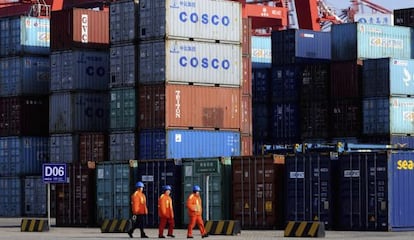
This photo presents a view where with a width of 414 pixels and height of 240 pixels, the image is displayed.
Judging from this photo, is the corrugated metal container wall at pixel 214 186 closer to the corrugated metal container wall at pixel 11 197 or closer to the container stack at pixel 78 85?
the container stack at pixel 78 85

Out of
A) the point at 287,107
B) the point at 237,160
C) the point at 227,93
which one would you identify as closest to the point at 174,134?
the point at 227,93

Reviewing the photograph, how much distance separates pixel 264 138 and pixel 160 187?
60.7 feet

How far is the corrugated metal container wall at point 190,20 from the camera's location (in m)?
56.7

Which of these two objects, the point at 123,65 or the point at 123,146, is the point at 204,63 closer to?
the point at 123,65

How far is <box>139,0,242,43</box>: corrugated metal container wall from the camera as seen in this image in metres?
56.7

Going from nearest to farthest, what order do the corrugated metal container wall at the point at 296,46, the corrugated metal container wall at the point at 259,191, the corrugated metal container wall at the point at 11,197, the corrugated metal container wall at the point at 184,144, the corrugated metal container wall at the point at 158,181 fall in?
the corrugated metal container wall at the point at 259,191 < the corrugated metal container wall at the point at 158,181 < the corrugated metal container wall at the point at 184,144 < the corrugated metal container wall at the point at 11,197 < the corrugated metal container wall at the point at 296,46

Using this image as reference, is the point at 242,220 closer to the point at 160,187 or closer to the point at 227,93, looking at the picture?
the point at 160,187

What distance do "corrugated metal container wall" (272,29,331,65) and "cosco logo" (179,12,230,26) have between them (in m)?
9.54

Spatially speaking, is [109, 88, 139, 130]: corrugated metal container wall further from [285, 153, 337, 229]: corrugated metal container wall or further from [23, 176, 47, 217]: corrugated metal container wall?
[285, 153, 337, 229]: corrugated metal container wall

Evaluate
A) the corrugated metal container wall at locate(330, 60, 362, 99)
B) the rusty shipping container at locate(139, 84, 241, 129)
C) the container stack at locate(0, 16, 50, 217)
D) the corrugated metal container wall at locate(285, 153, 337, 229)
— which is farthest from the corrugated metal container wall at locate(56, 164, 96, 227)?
the corrugated metal container wall at locate(330, 60, 362, 99)

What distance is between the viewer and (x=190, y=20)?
57.2m

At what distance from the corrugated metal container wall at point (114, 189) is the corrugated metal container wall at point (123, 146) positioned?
4943 millimetres

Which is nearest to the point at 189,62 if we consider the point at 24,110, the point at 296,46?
the point at 296,46

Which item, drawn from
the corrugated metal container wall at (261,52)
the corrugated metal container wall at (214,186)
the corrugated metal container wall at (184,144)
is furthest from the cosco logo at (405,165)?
the corrugated metal container wall at (261,52)
